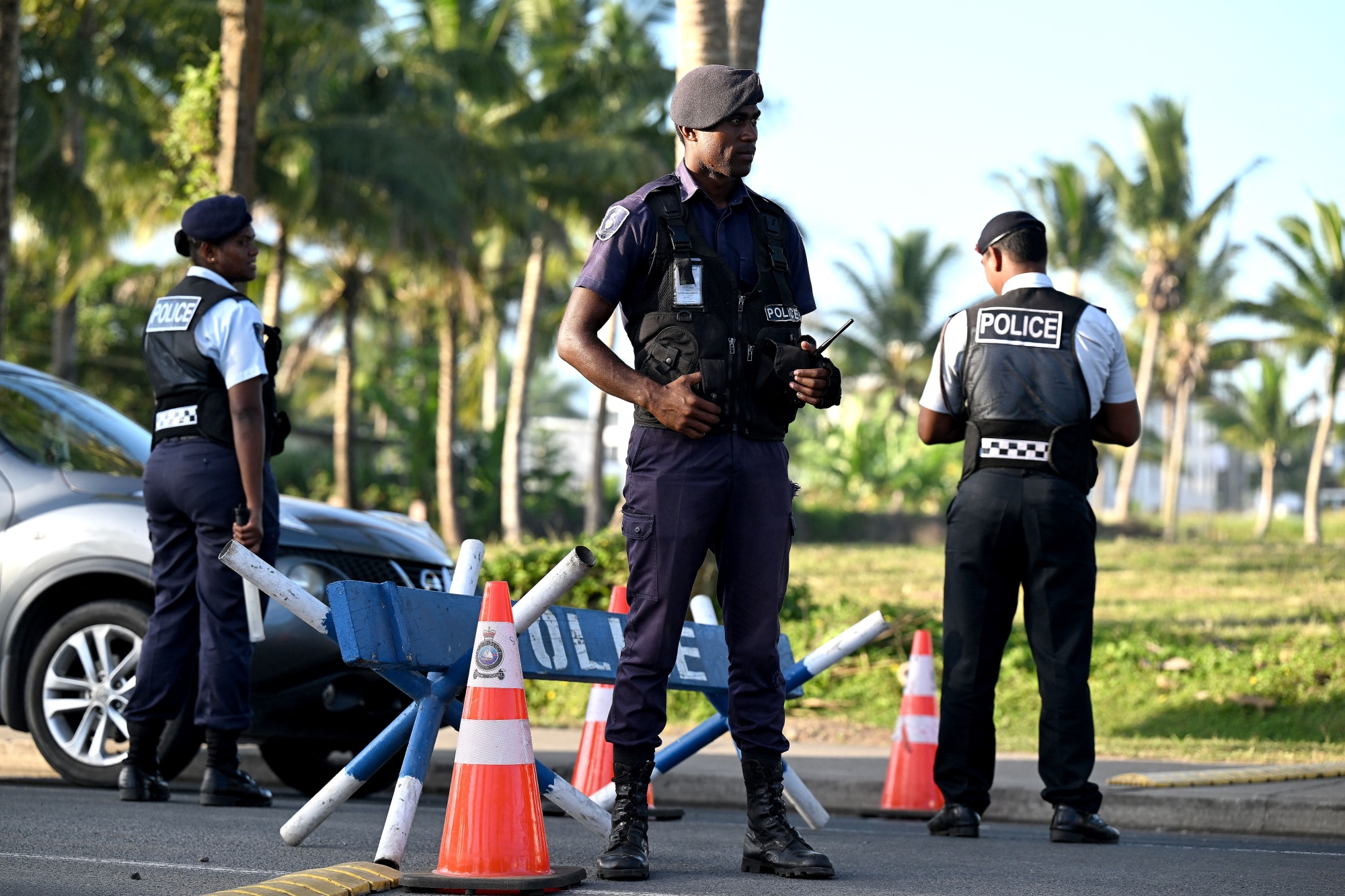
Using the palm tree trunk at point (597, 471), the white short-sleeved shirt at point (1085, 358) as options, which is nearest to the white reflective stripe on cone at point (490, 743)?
the white short-sleeved shirt at point (1085, 358)

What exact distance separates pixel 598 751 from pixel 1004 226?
2.40m

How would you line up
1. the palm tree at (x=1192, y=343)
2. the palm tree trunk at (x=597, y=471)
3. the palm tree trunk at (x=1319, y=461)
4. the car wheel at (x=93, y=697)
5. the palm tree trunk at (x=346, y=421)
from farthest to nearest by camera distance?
the palm tree at (x=1192, y=343), the palm tree trunk at (x=1319, y=461), the palm tree trunk at (x=597, y=471), the palm tree trunk at (x=346, y=421), the car wheel at (x=93, y=697)

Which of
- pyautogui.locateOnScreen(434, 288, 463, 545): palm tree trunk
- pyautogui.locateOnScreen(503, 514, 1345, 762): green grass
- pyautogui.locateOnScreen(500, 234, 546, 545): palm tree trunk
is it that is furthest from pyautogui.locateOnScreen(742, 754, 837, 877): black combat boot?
pyautogui.locateOnScreen(434, 288, 463, 545): palm tree trunk

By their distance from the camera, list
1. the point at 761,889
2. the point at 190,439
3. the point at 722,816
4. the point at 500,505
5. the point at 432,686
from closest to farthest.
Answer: the point at 761,889 < the point at 432,686 < the point at 190,439 < the point at 722,816 < the point at 500,505

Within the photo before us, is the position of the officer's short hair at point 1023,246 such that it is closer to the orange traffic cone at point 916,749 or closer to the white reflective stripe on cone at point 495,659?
the orange traffic cone at point 916,749

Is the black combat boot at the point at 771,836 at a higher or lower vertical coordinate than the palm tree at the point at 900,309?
lower

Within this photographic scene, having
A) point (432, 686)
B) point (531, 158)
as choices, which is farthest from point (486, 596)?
point (531, 158)

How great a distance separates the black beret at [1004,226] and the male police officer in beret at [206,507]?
104 inches

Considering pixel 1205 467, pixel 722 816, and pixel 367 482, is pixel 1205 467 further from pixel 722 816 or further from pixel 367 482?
pixel 722 816

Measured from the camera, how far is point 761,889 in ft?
12.8

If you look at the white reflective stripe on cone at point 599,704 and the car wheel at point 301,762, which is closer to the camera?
the white reflective stripe on cone at point 599,704

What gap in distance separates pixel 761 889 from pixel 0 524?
4238 millimetres

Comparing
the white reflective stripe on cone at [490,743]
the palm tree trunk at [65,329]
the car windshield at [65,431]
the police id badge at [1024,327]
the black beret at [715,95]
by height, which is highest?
the palm tree trunk at [65,329]

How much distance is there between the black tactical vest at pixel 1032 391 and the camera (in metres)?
5.52
